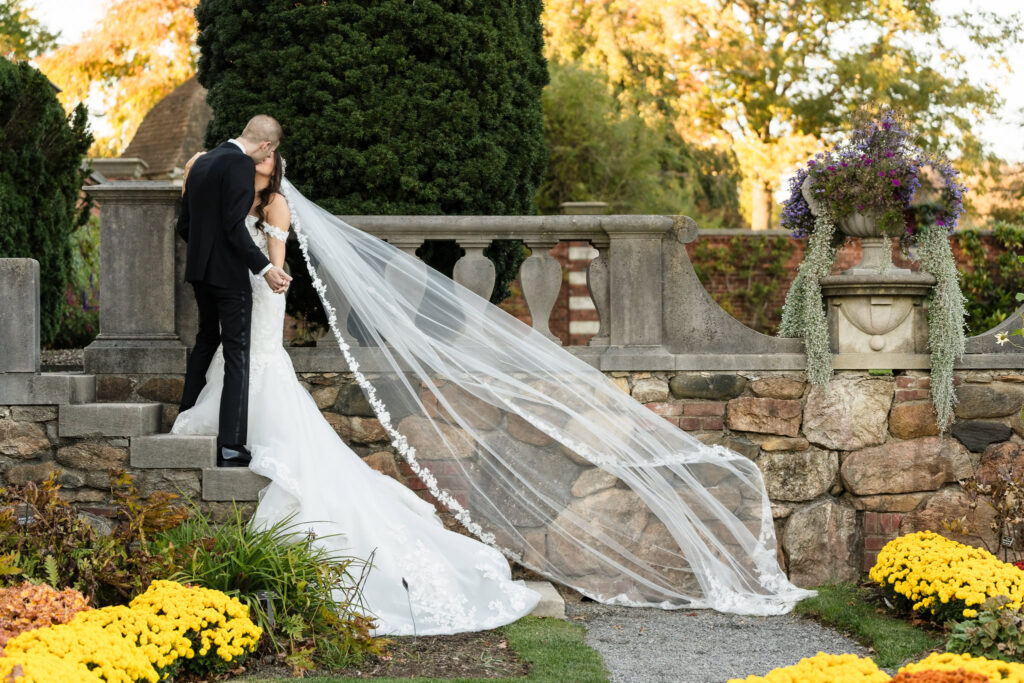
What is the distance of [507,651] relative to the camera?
446cm

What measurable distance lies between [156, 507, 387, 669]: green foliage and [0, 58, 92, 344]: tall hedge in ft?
11.5

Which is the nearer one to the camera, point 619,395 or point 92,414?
point 92,414

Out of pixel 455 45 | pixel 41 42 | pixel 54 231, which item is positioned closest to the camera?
pixel 455 45

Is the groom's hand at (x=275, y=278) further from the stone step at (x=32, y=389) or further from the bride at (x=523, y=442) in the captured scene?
the stone step at (x=32, y=389)

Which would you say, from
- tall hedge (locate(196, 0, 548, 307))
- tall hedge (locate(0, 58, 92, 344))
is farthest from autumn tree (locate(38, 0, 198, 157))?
tall hedge (locate(196, 0, 548, 307))

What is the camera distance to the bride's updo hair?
5.33 m

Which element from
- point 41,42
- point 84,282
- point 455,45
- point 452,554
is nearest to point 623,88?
point 41,42

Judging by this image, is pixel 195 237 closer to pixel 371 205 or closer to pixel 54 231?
pixel 371 205

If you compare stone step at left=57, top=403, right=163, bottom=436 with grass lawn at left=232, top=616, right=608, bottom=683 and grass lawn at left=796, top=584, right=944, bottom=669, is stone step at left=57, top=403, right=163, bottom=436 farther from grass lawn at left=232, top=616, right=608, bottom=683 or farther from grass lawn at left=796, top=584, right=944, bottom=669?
grass lawn at left=796, top=584, right=944, bottom=669

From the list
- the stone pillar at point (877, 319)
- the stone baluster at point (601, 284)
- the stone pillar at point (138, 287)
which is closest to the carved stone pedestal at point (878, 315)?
the stone pillar at point (877, 319)

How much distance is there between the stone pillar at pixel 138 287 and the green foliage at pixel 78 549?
105 centimetres

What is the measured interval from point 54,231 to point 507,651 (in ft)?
16.4

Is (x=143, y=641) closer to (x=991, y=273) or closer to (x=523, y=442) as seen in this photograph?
(x=523, y=442)

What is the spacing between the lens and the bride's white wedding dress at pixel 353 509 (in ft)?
15.9
